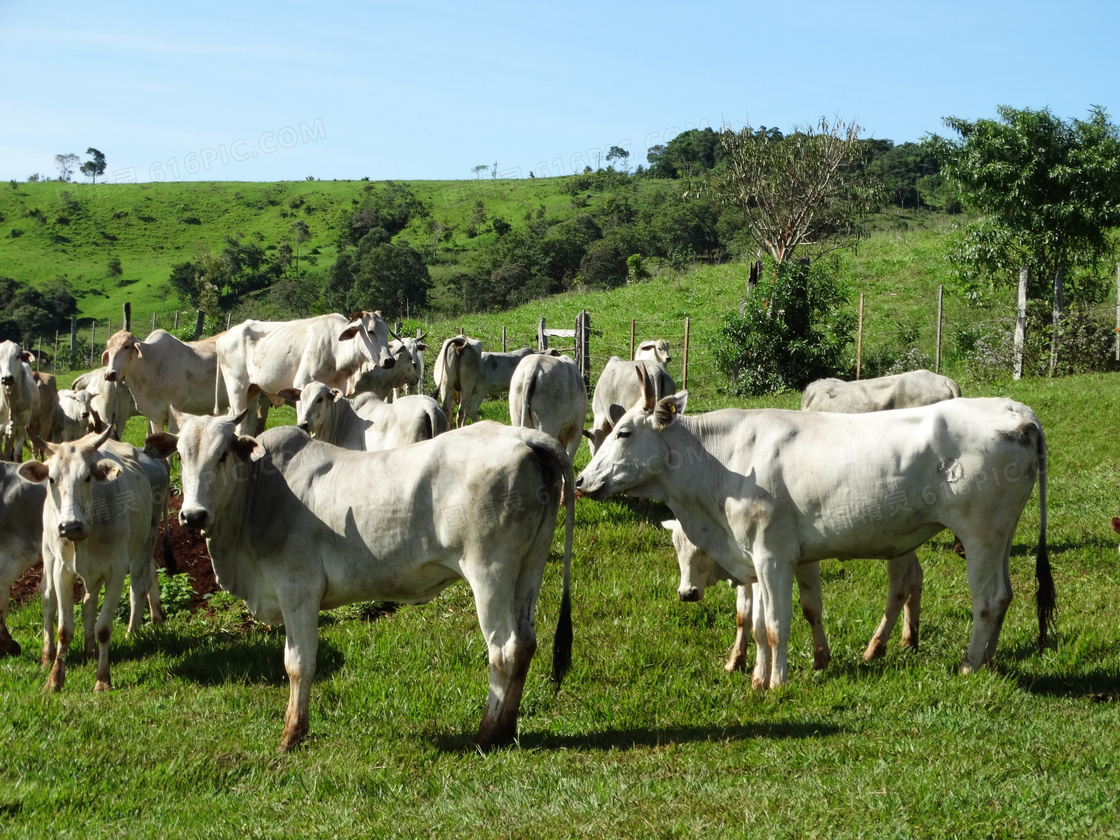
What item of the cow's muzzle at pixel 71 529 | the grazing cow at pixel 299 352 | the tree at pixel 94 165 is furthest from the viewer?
the tree at pixel 94 165

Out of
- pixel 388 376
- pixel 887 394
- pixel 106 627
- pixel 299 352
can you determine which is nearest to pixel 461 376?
pixel 299 352

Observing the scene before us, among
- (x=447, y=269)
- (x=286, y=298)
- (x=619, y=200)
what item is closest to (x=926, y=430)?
(x=286, y=298)

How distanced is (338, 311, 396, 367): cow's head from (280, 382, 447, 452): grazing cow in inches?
90.8

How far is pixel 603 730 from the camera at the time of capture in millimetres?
6941

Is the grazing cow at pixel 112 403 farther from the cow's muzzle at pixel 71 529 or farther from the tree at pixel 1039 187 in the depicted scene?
the tree at pixel 1039 187

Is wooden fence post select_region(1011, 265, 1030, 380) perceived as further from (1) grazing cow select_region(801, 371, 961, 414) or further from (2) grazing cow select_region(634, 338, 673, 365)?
(1) grazing cow select_region(801, 371, 961, 414)

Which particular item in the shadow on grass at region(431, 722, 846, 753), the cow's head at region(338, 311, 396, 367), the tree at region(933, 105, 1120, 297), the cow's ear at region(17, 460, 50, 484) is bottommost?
the shadow on grass at region(431, 722, 846, 753)

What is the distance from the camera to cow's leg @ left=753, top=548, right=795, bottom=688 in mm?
7441

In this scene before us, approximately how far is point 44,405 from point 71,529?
11488 millimetres

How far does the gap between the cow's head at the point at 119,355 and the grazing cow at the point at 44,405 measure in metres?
3.55

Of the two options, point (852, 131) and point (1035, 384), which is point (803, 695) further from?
point (852, 131)

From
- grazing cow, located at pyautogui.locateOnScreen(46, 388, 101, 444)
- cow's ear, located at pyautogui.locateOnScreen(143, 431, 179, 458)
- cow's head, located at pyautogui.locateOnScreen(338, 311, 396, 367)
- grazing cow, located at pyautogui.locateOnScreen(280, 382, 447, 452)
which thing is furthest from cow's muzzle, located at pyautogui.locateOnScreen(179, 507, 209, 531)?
grazing cow, located at pyautogui.locateOnScreen(46, 388, 101, 444)

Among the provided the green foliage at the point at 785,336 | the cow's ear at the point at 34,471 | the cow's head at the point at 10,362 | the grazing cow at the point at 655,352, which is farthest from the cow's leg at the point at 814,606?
the green foliage at the point at 785,336

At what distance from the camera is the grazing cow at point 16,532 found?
9.32 m
